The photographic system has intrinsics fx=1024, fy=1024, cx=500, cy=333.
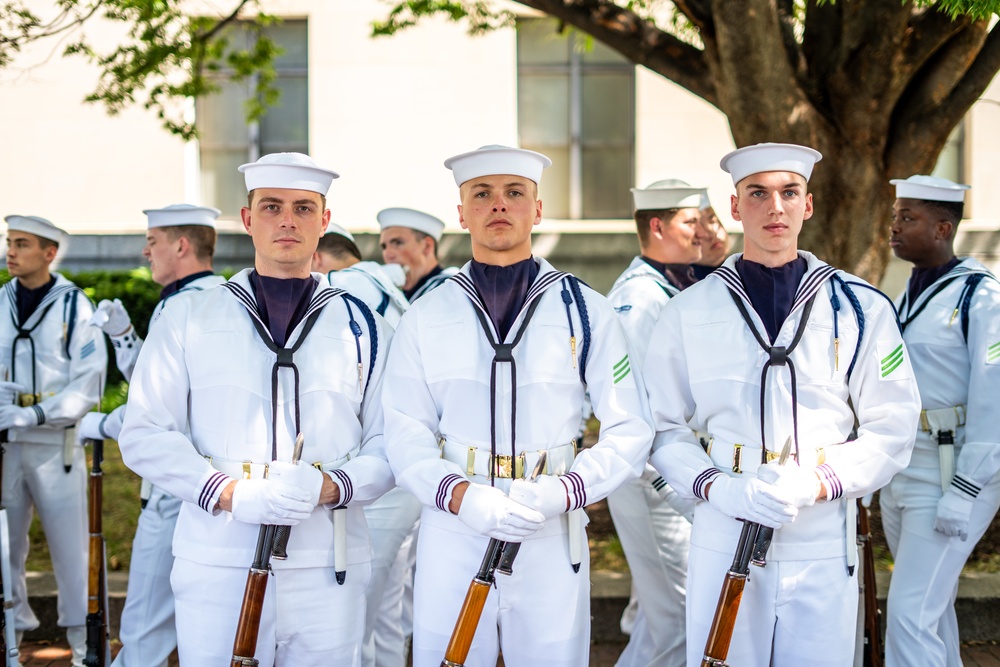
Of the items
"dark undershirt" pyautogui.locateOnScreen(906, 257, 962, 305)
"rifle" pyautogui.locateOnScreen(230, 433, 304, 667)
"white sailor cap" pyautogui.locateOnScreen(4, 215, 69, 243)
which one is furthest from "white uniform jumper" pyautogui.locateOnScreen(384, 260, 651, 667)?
"white sailor cap" pyautogui.locateOnScreen(4, 215, 69, 243)

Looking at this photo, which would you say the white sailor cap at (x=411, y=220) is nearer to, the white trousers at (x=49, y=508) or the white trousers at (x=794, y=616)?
the white trousers at (x=49, y=508)

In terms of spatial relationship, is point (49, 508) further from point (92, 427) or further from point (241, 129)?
point (241, 129)

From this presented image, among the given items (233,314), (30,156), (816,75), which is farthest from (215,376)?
(30,156)

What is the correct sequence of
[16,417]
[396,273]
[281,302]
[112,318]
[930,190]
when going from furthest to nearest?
1. [396,273]
2. [16,417]
3. [112,318]
4. [930,190]
5. [281,302]

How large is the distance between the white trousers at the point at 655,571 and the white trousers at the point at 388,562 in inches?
41.3

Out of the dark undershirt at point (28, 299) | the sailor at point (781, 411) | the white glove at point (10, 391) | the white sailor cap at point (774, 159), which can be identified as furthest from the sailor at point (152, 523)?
the white sailor cap at point (774, 159)

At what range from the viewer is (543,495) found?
317 centimetres

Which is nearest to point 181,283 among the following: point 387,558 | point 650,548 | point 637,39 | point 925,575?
point 387,558

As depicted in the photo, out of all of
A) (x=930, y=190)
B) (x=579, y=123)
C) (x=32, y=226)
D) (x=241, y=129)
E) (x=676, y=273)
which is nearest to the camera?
(x=930, y=190)

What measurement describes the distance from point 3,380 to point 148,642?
68.0 inches

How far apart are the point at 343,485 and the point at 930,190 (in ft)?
10.2

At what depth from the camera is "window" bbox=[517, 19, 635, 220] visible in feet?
39.8

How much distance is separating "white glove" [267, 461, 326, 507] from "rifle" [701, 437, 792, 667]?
4.35 ft

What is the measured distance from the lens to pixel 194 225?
205 inches
